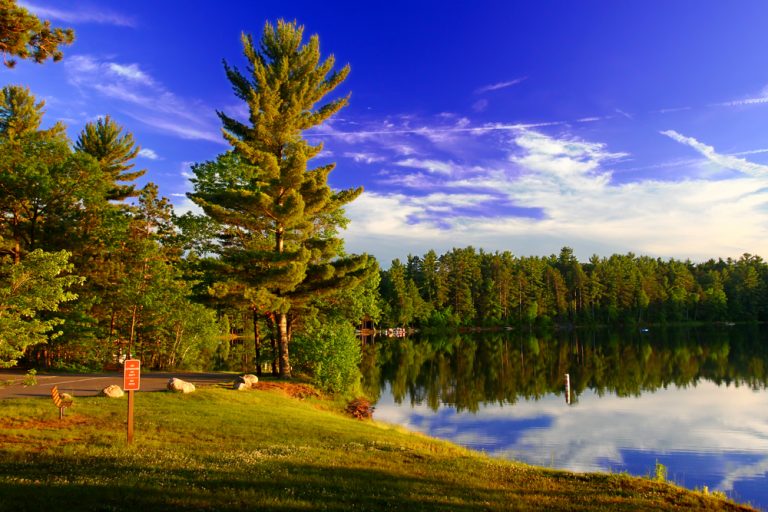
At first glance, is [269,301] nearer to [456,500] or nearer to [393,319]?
[456,500]

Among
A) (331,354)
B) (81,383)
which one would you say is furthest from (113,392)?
(331,354)

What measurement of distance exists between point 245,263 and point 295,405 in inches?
322

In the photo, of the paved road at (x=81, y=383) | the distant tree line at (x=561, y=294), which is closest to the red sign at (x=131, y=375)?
the paved road at (x=81, y=383)

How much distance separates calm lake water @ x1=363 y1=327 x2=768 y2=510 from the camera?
19422 mm

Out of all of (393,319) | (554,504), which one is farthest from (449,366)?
(393,319)

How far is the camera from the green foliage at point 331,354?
2772cm

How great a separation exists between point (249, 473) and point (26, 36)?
10.6 metres

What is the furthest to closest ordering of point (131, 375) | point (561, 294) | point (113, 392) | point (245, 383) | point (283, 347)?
point (561, 294), point (283, 347), point (245, 383), point (113, 392), point (131, 375)

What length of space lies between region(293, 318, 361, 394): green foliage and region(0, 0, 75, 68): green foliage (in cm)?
1896

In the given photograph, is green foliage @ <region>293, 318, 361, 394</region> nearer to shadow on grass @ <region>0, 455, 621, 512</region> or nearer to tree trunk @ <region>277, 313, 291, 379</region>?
tree trunk @ <region>277, 313, 291, 379</region>

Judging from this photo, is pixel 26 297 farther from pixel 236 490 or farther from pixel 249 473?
pixel 236 490

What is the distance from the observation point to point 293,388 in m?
25.4

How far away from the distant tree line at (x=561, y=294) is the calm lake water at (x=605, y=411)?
224ft

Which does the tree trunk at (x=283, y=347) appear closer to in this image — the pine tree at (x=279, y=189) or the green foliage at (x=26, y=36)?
the pine tree at (x=279, y=189)
